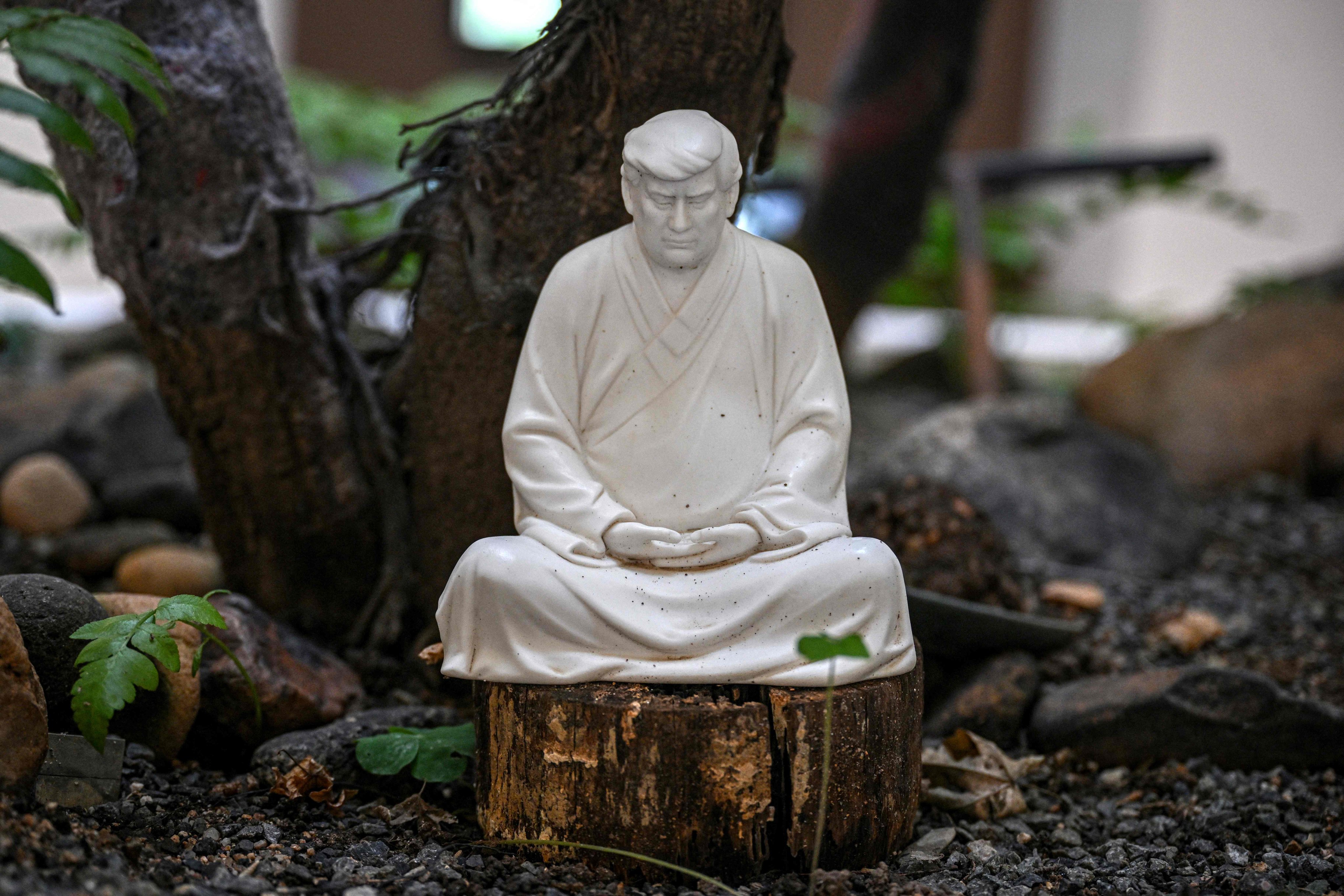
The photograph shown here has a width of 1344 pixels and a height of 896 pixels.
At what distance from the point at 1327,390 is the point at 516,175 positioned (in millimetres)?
4233

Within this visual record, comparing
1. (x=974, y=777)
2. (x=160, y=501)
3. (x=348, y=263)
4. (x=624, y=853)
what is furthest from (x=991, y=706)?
(x=160, y=501)

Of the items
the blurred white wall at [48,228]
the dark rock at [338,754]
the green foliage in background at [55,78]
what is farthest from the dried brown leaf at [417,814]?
the blurred white wall at [48,228]

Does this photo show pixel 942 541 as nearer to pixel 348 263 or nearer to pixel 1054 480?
pixel 1054 480

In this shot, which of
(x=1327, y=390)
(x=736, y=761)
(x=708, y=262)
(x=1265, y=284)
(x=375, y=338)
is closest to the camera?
(x=736, y=761)

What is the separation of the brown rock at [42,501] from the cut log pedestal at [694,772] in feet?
10.0

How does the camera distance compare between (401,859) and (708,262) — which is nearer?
(401,859)

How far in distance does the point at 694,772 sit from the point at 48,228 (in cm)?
685

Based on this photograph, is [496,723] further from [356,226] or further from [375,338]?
[356,226]

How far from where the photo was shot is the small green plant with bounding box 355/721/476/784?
2635mm

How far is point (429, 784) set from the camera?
281cm

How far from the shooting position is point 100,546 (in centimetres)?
423

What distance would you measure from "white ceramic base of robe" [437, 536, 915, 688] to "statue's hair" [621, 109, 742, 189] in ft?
2.76

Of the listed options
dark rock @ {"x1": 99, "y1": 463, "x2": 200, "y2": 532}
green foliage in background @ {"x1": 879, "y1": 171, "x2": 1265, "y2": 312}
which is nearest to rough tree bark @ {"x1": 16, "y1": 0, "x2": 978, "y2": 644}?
dark rock @ {"x1": 99, "y1": 463, "x2": 200, "y2": 532}

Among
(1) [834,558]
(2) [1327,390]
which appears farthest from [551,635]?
(2) [1327,390]
